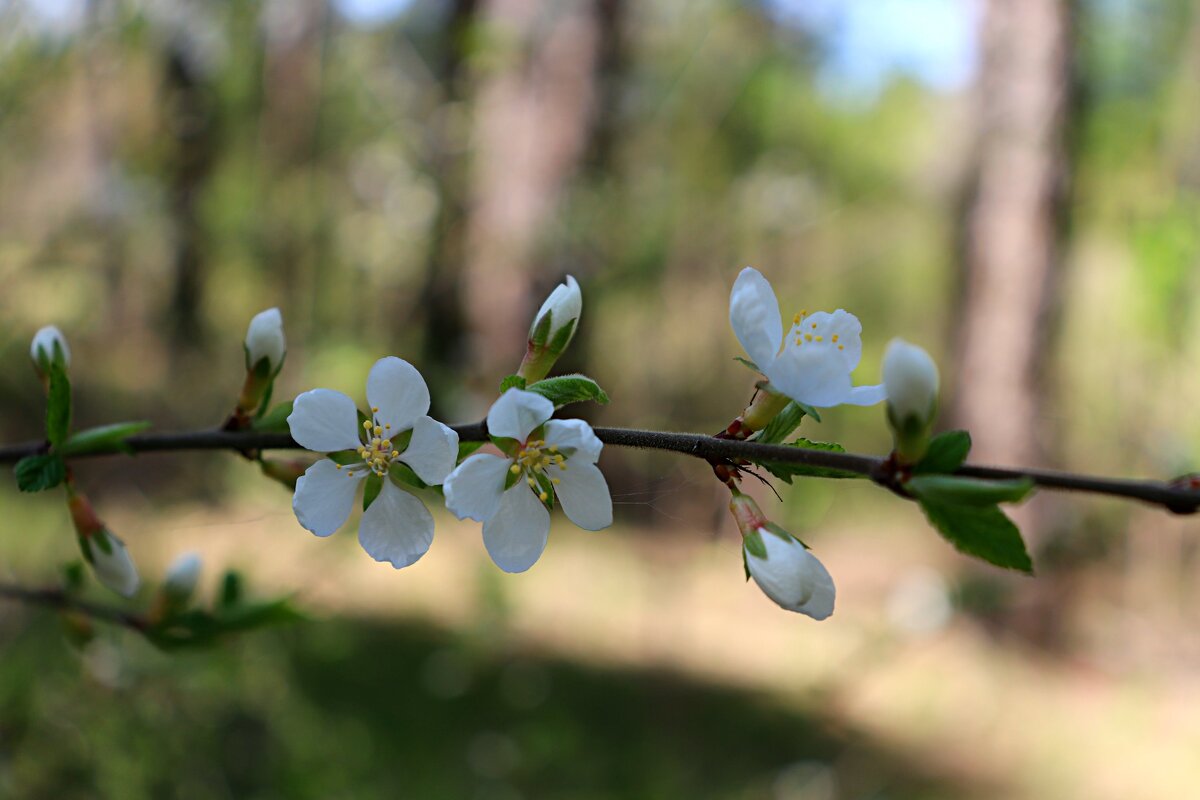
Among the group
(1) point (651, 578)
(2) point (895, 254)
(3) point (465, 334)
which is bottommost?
(1) point (651, 578)

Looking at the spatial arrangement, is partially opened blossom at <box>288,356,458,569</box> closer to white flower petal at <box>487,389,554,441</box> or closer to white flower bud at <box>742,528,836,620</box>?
white flower petal at <box>487,389,554,441</box>

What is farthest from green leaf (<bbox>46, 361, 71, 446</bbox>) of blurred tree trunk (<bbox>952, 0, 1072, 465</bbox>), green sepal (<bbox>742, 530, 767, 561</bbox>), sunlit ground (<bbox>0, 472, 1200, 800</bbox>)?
blurred tree trunk (<bbox>952, 0, 1072, 465</bbox>)

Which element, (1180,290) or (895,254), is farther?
(895,254)

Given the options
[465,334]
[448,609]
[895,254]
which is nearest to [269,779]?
[448,609]

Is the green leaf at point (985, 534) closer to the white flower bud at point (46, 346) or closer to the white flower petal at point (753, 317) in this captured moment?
the white flower petal at point (753, 317)

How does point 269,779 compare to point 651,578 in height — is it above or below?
below

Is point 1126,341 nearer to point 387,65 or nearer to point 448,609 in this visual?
point 448,609
